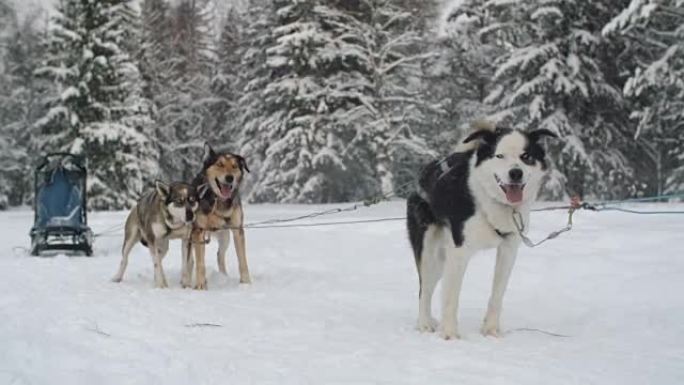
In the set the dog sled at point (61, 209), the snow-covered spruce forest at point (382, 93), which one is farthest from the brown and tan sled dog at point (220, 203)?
the snow-covered spruce forest at point (382, 93)

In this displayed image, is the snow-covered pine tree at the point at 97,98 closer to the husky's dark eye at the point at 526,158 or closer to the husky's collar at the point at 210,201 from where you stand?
the husky's collar at the point at 210,201

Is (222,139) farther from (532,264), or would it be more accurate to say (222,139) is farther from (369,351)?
(369,351)

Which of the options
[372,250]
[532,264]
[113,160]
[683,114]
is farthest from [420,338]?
[113,160]

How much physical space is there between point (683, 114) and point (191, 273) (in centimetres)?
1484

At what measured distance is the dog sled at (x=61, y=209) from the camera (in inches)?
447

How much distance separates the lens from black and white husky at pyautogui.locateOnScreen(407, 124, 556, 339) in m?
4.94

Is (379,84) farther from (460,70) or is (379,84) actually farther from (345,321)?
(345,321)

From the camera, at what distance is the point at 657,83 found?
16.3 meters

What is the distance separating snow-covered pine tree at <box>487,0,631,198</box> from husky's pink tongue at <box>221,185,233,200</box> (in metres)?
13.3

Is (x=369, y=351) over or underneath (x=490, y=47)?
underneath

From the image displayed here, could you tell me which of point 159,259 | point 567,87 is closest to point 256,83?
point 567,87

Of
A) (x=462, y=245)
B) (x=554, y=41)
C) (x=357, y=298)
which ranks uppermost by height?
(x=554, y=41)

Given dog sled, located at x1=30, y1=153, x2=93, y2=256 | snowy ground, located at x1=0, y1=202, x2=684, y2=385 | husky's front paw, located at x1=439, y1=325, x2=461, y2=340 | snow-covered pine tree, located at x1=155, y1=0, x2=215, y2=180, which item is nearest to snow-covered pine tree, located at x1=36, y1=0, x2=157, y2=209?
snow-covered pine tree, located at x1=155, y1=0, x2=215, y2=180

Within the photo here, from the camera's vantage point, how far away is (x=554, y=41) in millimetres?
21219
